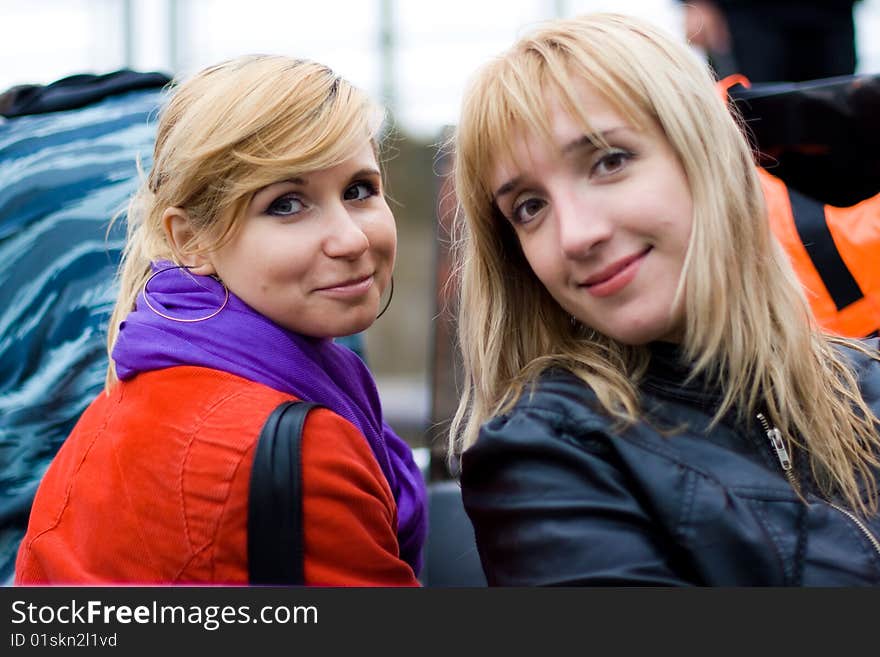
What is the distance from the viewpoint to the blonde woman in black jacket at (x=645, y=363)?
1164 mm

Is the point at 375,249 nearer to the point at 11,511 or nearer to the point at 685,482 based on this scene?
the point at 685,482

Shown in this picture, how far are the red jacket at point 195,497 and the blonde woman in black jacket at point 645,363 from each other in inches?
6.0

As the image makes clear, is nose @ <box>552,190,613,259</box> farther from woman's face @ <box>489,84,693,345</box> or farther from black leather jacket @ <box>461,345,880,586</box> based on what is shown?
black leather jacket @ <box>461,345,880,586</box>

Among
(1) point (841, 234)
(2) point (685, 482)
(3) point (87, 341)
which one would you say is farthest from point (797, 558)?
(3) point (87, 341)

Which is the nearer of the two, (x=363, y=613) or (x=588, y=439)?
(x=363, y=613)

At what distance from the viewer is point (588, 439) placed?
4.00ft

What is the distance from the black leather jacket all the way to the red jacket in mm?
151

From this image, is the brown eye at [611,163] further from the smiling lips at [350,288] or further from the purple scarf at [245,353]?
the purple scarf at [245,353]

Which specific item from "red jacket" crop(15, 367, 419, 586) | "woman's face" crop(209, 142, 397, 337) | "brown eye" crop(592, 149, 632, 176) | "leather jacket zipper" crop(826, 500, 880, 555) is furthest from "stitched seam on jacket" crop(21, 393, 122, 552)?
"leather jacket zipper" crop(826, 500, 880, 555)

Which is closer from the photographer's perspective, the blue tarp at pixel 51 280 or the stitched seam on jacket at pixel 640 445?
the stitched seam on jacket at pixel 640 445

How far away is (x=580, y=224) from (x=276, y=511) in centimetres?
50

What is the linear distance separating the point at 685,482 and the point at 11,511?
1063 mm

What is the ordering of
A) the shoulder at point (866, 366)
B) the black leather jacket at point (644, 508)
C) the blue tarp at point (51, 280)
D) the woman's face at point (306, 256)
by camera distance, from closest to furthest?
1. the black leather jacket at point (644, 508)
2. the woman's face at point (306, 256)
3. the shoulder at point (866, 366)
4. the blue tarp at point (51, 280)

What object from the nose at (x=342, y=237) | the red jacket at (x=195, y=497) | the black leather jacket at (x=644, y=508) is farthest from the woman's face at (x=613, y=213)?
the red jacket at (x=195, y=497)
